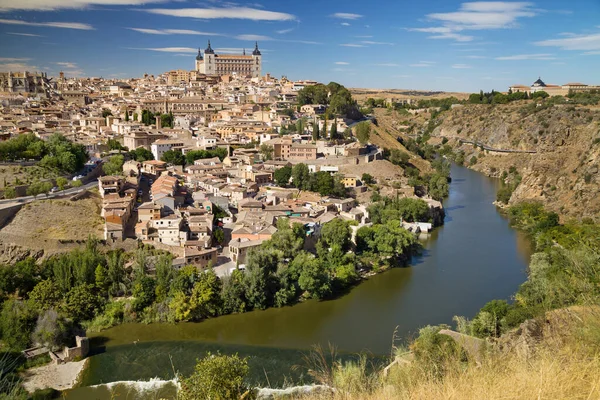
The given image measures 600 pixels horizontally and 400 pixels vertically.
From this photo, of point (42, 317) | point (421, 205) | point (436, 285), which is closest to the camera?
point (42, 317)

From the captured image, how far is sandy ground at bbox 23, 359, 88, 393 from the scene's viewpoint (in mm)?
6125

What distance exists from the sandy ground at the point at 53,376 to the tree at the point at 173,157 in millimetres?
9366

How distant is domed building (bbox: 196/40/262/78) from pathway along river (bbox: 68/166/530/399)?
29656mm

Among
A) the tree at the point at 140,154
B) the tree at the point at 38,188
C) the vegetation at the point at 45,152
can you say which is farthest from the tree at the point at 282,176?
the tree at the point at 38,188

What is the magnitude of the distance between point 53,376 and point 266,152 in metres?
10.7

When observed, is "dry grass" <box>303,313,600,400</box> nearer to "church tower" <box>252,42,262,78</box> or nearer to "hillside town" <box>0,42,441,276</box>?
"hillside town" <box>0,42,441,276</box>

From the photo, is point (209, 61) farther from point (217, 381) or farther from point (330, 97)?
point (217, 381)

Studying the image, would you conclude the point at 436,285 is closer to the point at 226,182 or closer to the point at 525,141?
the point at 226,182

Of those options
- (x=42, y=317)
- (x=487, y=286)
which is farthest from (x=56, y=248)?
(x=487, y=286)

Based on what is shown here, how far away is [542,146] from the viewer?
Result: 20.4 m

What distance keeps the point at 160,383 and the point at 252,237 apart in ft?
13.2

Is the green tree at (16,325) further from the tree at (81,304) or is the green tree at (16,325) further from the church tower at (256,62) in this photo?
the church tower at (256,62)

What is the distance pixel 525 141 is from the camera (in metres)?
23.4

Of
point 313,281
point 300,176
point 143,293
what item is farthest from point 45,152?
point 313,281
